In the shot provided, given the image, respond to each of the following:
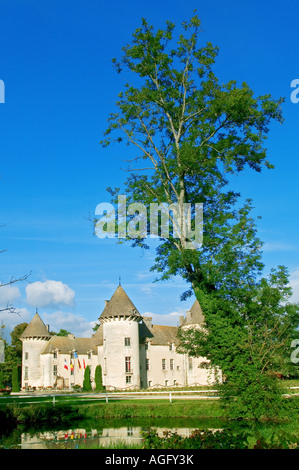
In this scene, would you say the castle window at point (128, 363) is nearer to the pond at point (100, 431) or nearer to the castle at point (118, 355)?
the castle at point (118, 355)

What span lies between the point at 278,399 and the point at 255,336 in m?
2.65

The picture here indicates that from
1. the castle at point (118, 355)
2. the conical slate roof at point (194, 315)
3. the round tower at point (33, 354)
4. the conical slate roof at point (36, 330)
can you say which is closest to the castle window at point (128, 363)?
the castle at point (118, 355)

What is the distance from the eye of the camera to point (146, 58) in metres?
18.5

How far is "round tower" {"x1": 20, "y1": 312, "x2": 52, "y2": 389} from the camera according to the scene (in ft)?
167

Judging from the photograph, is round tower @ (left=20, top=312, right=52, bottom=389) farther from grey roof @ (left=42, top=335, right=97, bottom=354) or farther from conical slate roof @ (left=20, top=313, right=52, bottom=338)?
grey roof @ (left=42, top=335, right=97, bottom=354)

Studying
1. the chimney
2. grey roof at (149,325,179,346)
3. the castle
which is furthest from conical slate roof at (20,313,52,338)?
grey roof at (149,325,179,346)

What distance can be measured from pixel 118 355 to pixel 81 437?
27.5 metres

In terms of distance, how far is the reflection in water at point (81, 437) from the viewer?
13.1 metres

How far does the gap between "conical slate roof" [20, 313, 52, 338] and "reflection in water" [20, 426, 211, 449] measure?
35.1 meters

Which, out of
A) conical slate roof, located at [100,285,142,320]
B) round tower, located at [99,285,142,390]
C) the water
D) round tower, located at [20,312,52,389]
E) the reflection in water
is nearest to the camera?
the reflection in water

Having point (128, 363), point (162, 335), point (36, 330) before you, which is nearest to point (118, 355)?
point (128, 363)

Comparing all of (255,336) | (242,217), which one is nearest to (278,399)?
(255,336)
